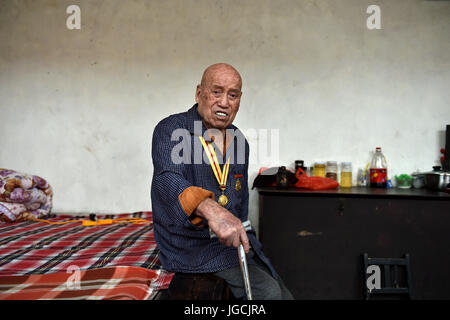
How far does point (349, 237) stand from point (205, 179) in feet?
3.87

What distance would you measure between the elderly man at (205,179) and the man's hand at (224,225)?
89 mm

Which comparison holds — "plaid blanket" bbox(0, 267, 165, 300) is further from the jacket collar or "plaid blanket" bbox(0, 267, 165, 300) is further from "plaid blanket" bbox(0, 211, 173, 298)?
the jacket collar

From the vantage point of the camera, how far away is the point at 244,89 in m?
2.73

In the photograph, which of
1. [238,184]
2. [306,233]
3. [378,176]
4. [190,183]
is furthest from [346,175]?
[190,183]

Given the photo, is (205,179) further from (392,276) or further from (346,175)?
(346,175)

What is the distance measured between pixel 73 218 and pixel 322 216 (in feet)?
6.63

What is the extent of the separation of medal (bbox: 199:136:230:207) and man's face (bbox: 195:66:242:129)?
115mm

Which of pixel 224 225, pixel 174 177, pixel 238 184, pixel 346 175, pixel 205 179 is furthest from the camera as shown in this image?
pixel 346 175

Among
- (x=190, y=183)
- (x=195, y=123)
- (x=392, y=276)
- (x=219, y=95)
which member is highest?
(x=219, y=95)

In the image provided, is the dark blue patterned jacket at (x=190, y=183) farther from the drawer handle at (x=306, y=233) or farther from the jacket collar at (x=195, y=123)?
the drawer handle at (x=306, y=233)

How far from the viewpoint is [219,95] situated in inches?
54.1

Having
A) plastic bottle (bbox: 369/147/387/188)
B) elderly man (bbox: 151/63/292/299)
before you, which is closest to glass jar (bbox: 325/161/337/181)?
plastic bottle (bbox: 369/147/387/188)

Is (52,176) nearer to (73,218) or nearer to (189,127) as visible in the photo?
(73,218)
